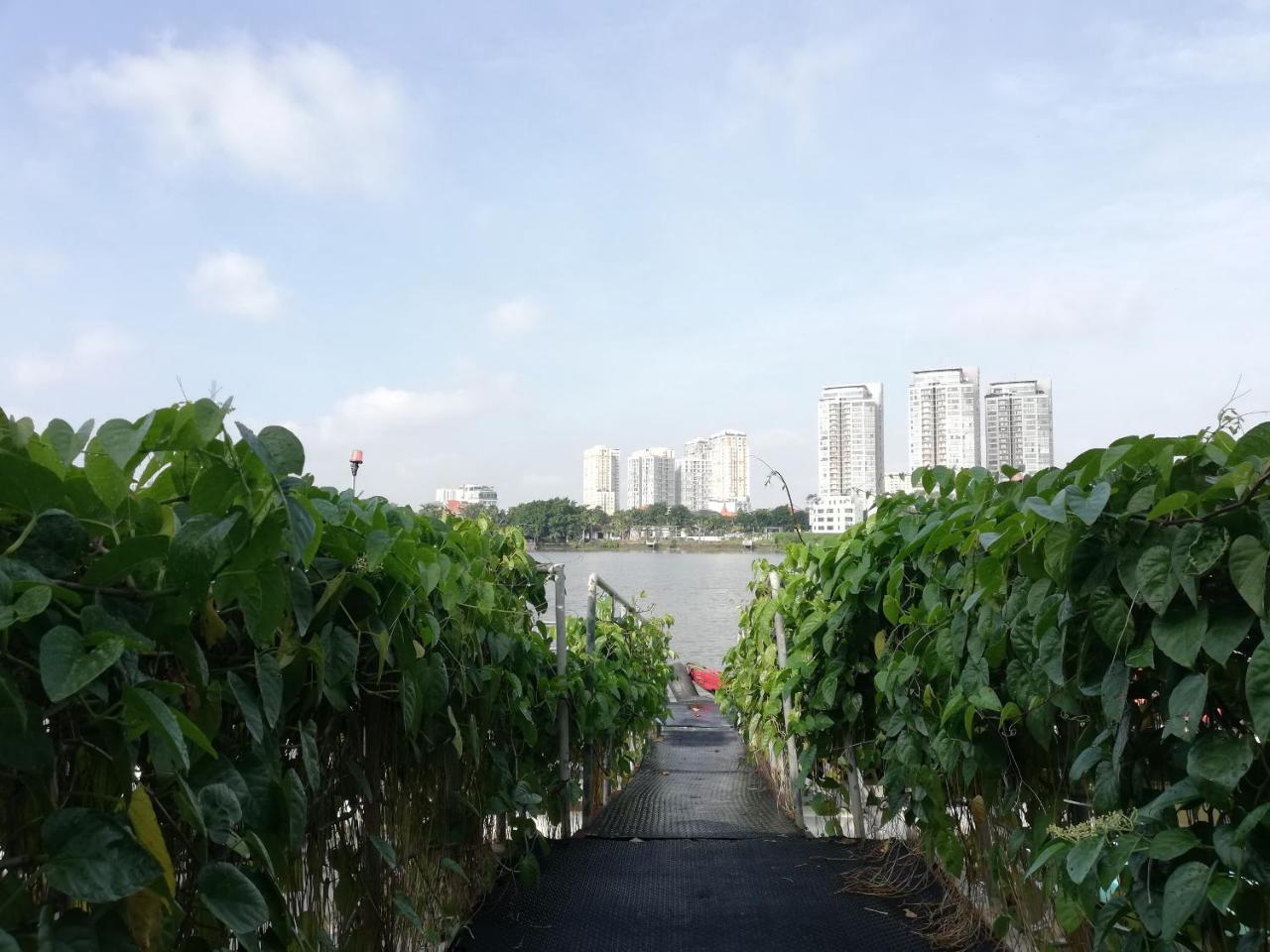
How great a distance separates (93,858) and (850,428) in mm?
17080

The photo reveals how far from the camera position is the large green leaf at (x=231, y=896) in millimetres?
908

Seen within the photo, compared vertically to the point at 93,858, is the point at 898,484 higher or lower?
higher

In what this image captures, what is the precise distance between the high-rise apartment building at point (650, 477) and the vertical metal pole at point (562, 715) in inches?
2484

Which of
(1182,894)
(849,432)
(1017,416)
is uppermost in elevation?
(849,432)

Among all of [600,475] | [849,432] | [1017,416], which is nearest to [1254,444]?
[1017,416]

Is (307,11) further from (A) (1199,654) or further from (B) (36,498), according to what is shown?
(A) (1199,654)

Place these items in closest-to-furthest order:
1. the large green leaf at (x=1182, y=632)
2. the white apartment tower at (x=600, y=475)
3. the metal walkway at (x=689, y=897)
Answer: the large green leaf at (x=1182, y=632) < the metal walkway at (x=689, y=897) < the white apartment tower at (x=600, y=475)

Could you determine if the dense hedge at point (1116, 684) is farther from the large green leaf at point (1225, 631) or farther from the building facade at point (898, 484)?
the building facade at point (898, 484)

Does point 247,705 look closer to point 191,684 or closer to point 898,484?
point 191,684

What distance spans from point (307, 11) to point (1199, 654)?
4513mm

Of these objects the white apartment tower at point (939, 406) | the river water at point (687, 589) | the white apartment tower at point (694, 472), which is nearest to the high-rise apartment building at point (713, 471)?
the white apartment tower at point (694, 472)

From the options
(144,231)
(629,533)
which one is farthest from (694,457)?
(144,231)

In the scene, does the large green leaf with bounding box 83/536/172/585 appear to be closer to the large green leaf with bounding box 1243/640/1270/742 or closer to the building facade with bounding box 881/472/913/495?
the large green leaf with bounding box 1243/640/1270/742

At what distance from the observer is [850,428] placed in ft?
56.2
